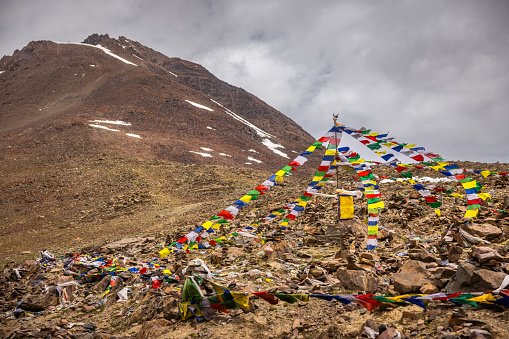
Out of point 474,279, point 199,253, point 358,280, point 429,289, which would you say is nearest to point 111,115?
point 199,253

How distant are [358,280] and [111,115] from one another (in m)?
45.9

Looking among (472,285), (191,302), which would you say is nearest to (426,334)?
(472,285)

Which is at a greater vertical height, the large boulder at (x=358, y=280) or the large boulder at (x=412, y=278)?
the large boulder at (x=412, y=278)

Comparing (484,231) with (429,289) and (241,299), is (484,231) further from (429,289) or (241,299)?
(241,299)

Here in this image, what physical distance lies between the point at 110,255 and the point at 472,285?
9389mm

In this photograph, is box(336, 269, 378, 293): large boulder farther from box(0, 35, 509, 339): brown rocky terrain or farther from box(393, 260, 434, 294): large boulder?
box(393, 260, 434, 294): large boulder

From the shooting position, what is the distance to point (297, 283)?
17.4 feet

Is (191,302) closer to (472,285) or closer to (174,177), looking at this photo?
(472,285)

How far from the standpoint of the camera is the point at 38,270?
8.77 meters

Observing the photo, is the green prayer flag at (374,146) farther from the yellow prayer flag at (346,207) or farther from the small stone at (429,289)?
the small stone at (429,289)

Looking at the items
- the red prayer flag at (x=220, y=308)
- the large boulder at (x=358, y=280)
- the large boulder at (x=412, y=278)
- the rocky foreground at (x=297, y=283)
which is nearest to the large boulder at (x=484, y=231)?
the rocky foreground at (x=297, y=283)

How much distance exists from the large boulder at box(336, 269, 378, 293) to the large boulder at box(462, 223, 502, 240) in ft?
9.07

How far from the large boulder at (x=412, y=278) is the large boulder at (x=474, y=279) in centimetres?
36

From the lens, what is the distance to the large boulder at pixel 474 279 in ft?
11.4
